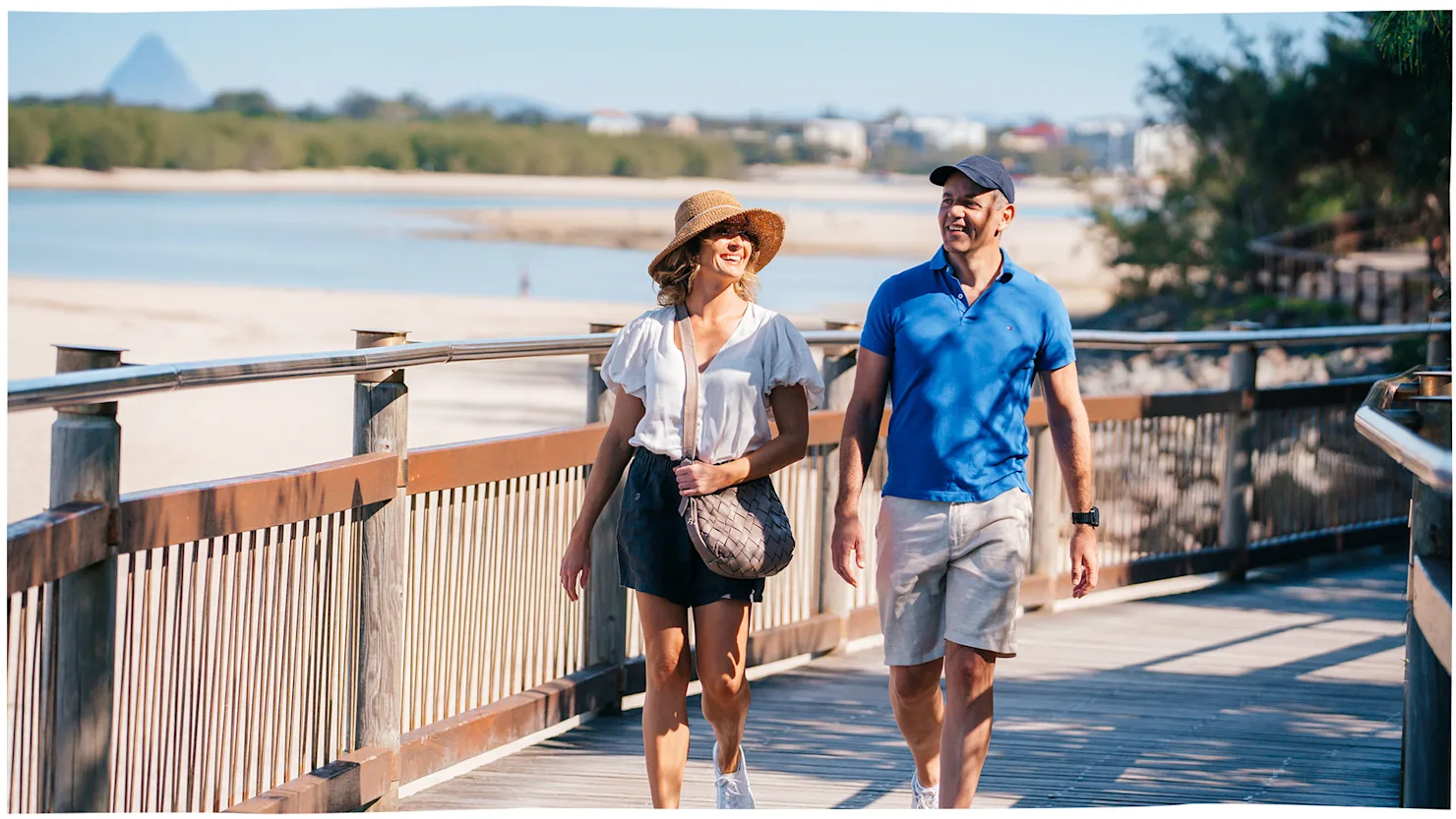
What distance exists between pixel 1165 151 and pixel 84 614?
140ft

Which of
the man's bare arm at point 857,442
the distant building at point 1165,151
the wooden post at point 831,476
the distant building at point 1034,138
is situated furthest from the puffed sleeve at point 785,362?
the distant building at point 1034,138

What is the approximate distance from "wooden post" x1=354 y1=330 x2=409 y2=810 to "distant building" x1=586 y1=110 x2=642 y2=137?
9056 centimetres

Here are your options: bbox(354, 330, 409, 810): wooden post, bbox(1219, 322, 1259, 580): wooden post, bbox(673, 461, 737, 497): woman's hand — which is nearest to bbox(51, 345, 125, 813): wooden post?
bbox(354, 330, 409, 810): wooden post

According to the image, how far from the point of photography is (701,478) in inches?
144

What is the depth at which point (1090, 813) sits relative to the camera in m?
4.08

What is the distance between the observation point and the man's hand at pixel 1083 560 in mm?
3818

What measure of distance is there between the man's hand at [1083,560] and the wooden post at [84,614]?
1996mm

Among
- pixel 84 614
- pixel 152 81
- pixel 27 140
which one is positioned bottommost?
pixel 84 614

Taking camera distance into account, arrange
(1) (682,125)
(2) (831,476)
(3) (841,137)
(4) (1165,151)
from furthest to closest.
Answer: (3) (841,137)
(1) (682,125)
(4) (1165,151)
(2) (831,476)

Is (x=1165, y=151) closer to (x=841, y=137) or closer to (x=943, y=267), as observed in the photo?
(x=943, y=267)

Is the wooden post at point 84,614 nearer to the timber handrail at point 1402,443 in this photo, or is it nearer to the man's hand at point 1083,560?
the man's hand at point 1083,560

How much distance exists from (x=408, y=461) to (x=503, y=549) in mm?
530

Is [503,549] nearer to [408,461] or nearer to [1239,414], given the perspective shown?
[408,461]

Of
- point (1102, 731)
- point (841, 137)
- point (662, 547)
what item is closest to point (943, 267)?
point (662, 547)
